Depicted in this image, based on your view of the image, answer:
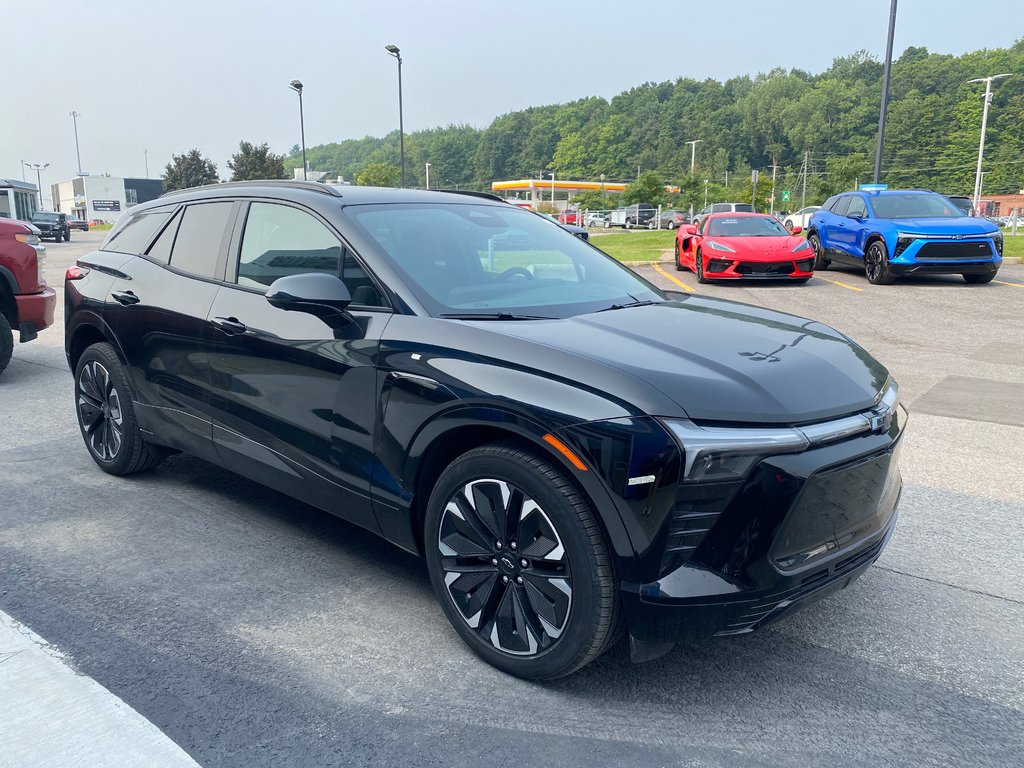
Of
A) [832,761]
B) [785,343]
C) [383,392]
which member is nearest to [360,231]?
[383,392]

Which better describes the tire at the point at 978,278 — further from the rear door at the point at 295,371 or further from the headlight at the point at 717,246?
the rear door at the point at 295,371

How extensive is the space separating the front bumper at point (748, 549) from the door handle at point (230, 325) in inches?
84.1

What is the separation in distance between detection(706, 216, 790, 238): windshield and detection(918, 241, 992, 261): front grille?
91.3 inches

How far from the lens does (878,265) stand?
48.5 feet

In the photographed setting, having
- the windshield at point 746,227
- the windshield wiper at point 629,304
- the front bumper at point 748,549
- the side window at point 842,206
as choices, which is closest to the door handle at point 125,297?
the windshield wiper at point 629,304

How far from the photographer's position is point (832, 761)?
94.8 inches

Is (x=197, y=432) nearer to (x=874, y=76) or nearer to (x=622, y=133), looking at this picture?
(x=874, y=76)

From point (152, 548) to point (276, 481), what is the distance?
71 centimetres

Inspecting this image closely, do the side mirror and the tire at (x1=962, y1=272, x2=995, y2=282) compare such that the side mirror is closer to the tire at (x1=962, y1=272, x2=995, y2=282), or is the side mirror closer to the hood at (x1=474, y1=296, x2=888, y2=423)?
the hood at (x1=474, y1=296, x2=888, y2=423)

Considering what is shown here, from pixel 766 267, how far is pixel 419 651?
516 inches

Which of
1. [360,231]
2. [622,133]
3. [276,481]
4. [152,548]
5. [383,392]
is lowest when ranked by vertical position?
[152,548]

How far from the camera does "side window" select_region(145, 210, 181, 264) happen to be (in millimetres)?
4508

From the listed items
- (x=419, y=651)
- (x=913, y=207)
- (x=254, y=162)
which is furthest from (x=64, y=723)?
(x=254, y=162)

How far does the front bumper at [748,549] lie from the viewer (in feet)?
8.02
